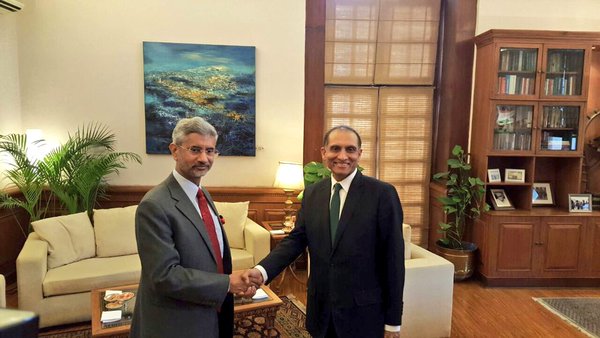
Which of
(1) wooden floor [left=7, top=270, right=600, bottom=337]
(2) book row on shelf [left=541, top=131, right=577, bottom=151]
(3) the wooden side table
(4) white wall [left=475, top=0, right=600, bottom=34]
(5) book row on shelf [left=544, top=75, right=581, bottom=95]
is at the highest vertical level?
(4) white wall [left=475, top=0, right=600, bottom=34]

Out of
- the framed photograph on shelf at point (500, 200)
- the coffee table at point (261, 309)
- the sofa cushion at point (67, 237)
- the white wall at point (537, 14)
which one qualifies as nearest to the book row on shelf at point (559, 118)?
the framed photograph on shelf at point (500, 200)

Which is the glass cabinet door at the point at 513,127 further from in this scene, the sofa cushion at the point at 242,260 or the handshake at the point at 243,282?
the handshake at the point at 243,282

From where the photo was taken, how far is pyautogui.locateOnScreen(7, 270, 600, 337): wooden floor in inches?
133

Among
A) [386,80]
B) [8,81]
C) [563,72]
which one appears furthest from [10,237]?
[563,72]

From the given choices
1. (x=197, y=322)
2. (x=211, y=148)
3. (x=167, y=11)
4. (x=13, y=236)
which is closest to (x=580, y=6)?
(x=167, y=11)

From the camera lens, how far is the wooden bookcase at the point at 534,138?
426 cm

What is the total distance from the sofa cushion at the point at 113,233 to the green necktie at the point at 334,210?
2653mm

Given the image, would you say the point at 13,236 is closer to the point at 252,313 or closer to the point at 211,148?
the point at 252,313

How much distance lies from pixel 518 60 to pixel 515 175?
1194 millimetres

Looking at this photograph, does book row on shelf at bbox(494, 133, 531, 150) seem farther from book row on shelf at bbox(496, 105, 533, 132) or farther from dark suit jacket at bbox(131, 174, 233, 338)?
dark suit jacket at bbox(131, 174, 233, 338)

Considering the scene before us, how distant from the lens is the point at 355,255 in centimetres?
175

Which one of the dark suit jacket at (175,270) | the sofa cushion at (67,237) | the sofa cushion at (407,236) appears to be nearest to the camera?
the dark suit jacket at (175,270)

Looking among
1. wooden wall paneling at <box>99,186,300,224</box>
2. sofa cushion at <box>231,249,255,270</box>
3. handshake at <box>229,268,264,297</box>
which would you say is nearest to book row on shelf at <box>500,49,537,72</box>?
wooden wall paneling at <box>99,186,300,224</box>

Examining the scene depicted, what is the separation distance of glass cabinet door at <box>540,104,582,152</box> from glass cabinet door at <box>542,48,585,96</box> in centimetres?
17
